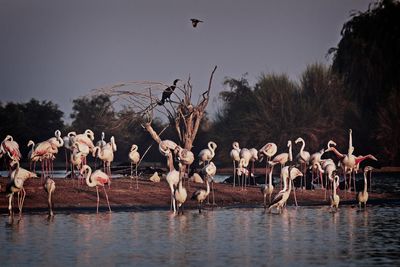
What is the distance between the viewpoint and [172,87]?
3306 centimetres

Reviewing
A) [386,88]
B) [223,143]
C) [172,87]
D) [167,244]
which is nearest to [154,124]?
[223,143]

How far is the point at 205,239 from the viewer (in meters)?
18.9

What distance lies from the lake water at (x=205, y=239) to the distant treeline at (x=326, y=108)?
55.2 feet

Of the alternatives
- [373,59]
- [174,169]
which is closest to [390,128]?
[373,59]

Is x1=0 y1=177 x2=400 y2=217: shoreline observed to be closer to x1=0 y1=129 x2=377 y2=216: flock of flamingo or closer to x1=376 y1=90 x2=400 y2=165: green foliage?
x1=0 y1=129 x2=377 y2=216: flock of flamingo

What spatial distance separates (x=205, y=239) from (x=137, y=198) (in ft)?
28.7

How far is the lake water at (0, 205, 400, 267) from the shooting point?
52.3 ft

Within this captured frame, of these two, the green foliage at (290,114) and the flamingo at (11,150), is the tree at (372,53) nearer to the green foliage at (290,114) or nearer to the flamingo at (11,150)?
the green foliage at (290,114)

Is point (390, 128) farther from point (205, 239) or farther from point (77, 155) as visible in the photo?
point (205, 239)

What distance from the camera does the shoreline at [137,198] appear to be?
26156mm

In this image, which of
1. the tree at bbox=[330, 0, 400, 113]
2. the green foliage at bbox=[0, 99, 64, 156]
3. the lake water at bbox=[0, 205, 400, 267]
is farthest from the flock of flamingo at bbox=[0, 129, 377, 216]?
the green foliage at bbox=[0, 99, 64, 156]

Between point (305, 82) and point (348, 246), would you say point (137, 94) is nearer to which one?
point (348, 246)

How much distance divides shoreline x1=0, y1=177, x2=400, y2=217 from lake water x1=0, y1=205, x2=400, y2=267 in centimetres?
168

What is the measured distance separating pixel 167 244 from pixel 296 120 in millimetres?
39990
